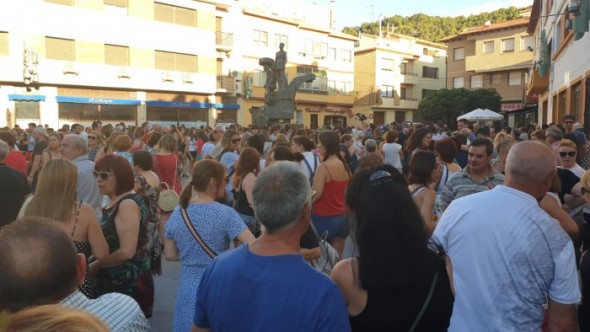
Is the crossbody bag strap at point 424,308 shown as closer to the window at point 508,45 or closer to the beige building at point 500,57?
the beige building at point 500,57

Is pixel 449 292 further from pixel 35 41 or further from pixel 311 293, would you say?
pixel 35 41

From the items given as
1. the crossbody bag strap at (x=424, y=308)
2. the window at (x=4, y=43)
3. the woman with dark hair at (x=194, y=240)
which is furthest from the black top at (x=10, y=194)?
the window at (x=4, y=43)

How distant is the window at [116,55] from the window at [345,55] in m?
22.8

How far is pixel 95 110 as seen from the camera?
31453 mm

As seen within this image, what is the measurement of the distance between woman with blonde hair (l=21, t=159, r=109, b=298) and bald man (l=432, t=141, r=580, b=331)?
2.26 m

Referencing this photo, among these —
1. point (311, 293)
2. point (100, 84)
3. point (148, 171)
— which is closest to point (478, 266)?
point (311, 293)

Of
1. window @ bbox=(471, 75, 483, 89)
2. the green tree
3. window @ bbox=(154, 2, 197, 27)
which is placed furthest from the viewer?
window @ bbox=(471, 75, 483, 89)

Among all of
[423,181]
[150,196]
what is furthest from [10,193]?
[423,181]

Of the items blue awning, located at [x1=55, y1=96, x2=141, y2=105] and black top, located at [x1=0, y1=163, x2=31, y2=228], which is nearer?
black top, located at [x1=0, y1=163, x2=31, y2=228]

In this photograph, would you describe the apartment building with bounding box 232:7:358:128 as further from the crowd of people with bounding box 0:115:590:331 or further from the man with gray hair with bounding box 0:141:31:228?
the crowd of people with bounding box 0:115:590:331

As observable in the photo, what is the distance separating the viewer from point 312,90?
4578 centimetres

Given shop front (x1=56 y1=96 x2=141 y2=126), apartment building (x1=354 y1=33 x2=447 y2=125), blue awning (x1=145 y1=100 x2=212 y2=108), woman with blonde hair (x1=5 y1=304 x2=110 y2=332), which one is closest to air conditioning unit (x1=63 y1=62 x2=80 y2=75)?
shop front (x1=56 y1=96 x2=141 y2=126)

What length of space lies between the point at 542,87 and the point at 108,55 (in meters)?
25.4

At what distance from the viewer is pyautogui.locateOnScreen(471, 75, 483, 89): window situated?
48.5m
